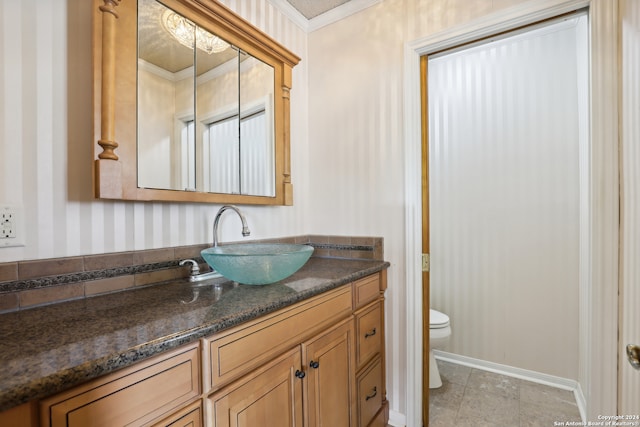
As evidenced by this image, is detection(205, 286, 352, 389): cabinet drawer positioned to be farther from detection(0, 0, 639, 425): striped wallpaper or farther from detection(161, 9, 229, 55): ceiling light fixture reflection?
detection(161, 9, 229, 55): ceiling light fixture reflection

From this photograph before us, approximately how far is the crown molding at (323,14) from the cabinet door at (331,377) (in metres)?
1.80

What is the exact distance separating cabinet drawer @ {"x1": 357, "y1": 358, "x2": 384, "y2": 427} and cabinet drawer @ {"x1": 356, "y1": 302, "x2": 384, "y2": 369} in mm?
64

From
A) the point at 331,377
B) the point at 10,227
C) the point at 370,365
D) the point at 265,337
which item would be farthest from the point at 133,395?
the point at 370,365

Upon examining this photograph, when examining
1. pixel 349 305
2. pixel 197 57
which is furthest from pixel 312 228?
pixel 197 57

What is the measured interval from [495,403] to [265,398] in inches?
66.1

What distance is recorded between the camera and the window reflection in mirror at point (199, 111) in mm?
1167

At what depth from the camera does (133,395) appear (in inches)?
24.3

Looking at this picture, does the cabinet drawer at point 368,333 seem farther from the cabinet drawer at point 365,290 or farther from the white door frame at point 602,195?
the white door frame at point 602,195

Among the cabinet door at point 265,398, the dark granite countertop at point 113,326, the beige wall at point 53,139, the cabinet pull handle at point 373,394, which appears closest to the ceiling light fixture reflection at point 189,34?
the beige wall at point 53,139

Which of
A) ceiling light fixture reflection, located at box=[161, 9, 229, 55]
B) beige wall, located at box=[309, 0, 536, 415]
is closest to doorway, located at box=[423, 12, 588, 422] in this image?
beige wall, located at box=[309, 0, 536, 415]

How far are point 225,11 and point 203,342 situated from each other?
1406mm

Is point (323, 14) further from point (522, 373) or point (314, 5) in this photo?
point (522, 373)

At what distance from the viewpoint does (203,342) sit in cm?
75

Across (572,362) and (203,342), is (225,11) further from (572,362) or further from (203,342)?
(572,362)
